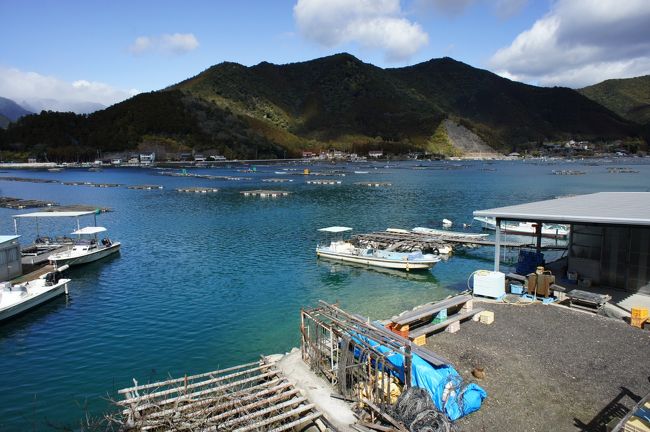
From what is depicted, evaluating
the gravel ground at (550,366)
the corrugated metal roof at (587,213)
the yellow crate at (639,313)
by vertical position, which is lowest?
the gravel ground at (550,366)

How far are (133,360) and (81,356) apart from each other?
260 centimetres

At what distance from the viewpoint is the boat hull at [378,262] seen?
32312mm

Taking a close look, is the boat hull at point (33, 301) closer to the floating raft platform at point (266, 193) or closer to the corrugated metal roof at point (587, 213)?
the corrugated metal roof at point (587, 213)

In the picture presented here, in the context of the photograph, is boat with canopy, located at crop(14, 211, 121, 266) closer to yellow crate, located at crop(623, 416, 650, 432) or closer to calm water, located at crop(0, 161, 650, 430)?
calm water, located at crop(0, 161, 650, 430)

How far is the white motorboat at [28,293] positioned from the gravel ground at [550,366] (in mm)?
22036

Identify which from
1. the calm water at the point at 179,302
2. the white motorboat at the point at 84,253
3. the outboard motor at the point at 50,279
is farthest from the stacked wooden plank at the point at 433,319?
the white motorboat at the point at 84,253

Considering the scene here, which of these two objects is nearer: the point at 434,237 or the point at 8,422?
the point at 8,422

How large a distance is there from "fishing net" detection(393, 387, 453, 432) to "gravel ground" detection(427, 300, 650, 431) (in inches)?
34.8

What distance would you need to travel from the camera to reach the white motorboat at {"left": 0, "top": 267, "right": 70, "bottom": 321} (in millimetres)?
23205

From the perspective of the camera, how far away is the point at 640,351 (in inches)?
554

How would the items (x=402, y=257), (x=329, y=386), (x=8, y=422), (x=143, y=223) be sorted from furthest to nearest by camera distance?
(x=143, y=223) → (x=402, y=257) → (x=8, y=422) → (x=329, y=386)

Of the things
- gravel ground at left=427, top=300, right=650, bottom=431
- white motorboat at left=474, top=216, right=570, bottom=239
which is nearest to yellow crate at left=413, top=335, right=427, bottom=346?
gravel ground at left=427, top=300, right=650, bottom=431

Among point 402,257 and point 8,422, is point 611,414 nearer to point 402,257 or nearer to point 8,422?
point 8,422

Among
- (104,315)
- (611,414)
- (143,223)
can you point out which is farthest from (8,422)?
(143,223)
